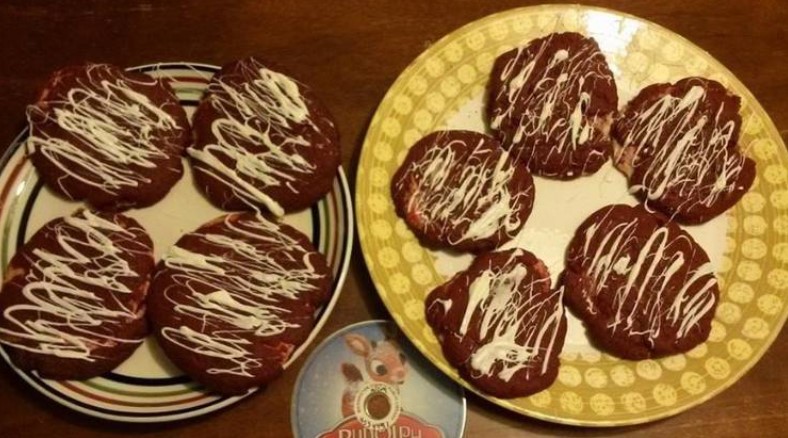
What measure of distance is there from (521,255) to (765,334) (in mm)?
523

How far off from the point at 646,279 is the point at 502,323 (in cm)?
32

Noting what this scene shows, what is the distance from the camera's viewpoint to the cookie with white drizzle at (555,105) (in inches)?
62.8

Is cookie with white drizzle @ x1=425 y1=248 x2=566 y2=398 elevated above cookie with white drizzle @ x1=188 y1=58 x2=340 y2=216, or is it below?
below

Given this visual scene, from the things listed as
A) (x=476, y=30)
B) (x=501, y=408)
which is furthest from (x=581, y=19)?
(x=501, y=408)

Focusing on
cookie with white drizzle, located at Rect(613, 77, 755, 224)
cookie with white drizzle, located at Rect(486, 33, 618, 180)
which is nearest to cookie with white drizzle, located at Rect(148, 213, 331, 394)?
cookie with white drizzle, located at Rect(486, 33, 618, 180)

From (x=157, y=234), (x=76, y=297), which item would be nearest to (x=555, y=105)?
(x=157, y=234)

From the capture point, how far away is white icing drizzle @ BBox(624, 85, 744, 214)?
159cm

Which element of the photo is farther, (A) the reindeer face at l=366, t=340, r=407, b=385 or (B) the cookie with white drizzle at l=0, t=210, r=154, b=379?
(A) the reindeer face at l=366, t=340, r=407, b=385

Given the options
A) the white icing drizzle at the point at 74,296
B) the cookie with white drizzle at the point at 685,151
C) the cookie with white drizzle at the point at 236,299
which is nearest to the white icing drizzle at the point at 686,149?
the cookie with white drizzle at the point at 685,151

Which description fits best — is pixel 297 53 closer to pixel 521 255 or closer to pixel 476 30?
pixel 476 30

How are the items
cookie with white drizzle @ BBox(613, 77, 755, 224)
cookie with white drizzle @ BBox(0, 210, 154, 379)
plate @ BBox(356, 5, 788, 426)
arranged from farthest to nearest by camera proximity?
cookie with white drizzle @ BBox(613, 77, 755, 224) → plate @ BBox(356, 5, 788, 426) → cookie with white drizzle @ BBox(0, 210, 154, 379)

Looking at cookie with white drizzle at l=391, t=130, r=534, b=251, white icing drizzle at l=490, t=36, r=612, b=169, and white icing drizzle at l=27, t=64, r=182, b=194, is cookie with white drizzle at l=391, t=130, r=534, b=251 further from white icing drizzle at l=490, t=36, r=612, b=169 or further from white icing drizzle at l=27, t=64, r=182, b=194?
white icing drizzle at l=27, t=64, r=182, b=194

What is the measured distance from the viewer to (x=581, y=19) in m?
1.72

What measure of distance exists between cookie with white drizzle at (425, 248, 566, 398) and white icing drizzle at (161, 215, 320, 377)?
283 mm
